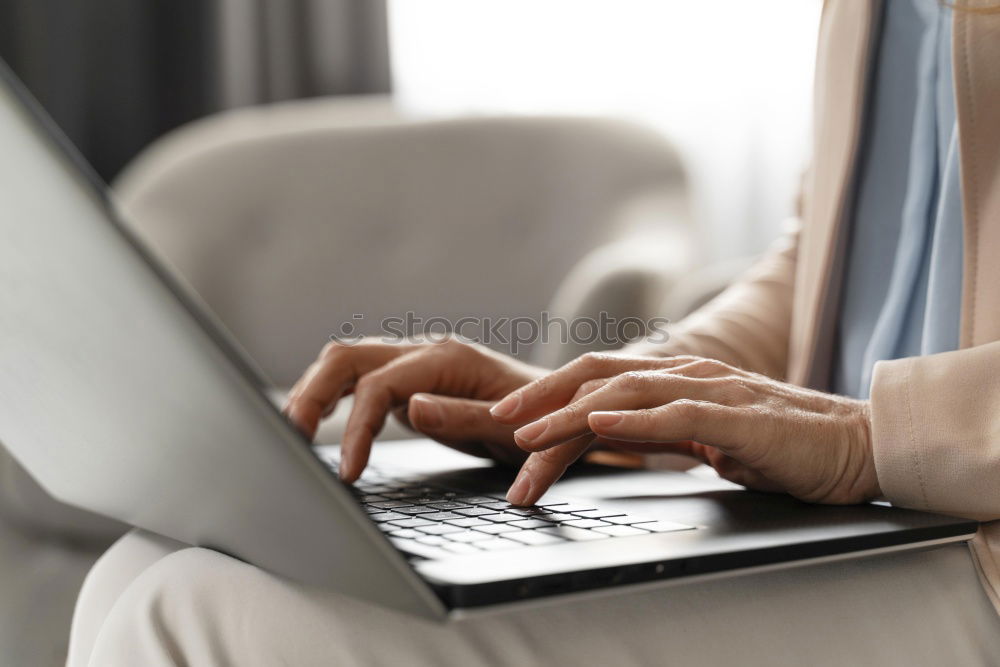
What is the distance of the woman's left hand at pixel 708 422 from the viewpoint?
473mm

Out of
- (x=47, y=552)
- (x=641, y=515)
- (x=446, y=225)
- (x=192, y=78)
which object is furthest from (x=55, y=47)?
(x=641, y=515)

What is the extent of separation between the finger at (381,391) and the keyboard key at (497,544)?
22 cm

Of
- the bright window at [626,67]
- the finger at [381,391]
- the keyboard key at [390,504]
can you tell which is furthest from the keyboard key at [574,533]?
the bright window at [626,67]

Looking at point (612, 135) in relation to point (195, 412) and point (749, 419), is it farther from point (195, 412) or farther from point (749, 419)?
point (195, 412)

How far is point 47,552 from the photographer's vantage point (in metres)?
0.79

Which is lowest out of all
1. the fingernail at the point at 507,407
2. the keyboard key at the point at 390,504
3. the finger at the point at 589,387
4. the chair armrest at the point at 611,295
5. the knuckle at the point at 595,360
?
the chair armrest at the point at 611,295

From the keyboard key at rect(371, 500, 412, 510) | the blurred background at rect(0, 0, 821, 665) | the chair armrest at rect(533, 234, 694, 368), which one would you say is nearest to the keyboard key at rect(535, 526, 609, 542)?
the keyboard key at rect(371, 500, 412, 510)

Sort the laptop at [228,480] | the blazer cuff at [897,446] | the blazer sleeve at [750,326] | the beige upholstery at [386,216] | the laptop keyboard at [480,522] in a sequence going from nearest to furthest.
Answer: the laptop at [228,480] < the laptop keyboard at [480,522] < the blazer cuff at [897,446] < the blazer sleeve at [750,326] < the beige upholstery at [386,216]

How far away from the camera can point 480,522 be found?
1.46ft

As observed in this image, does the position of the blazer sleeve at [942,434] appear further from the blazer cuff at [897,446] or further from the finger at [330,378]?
the finger at [330,378]

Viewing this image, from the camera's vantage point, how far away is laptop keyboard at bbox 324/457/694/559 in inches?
15.7

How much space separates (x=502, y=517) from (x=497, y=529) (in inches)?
1.2

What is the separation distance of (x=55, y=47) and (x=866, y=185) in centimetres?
200

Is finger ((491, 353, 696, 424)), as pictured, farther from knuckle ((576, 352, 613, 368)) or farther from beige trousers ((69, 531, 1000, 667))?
beige trousers ((69, 531, 1000, 667))
